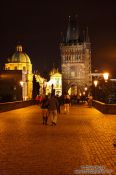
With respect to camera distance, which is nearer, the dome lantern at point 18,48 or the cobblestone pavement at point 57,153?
the cobblestone pavement at point 57,153

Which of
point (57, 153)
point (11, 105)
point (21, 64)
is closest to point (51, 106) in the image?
point (57, 153)

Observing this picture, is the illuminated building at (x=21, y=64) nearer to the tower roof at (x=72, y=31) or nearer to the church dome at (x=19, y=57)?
the church dome at (x=19, y=57)

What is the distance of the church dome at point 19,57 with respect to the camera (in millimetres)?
137000

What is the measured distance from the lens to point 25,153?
12.4 m

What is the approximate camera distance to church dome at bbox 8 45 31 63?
449 feet

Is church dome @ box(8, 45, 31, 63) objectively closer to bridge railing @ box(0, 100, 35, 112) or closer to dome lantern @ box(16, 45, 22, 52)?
dome lantern @ box(16, 45, 22, 52)

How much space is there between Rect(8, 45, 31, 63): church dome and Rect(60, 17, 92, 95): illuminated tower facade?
470 inches

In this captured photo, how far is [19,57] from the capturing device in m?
137

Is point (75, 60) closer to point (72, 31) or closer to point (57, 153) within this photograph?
point (72, 31)

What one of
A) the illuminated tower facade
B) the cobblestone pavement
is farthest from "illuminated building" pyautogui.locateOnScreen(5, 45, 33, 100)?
the cobblestone pavement

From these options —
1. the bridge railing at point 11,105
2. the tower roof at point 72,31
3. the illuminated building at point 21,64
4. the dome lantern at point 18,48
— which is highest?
the tower roof at point 72,31

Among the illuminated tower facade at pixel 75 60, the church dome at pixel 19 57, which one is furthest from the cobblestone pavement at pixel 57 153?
the church dome at pixel 19 57

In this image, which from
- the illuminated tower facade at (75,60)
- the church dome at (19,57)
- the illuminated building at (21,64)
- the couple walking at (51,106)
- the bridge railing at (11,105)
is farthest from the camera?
the church dome at (19,57)

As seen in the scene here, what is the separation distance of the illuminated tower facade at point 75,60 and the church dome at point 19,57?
1193cm
